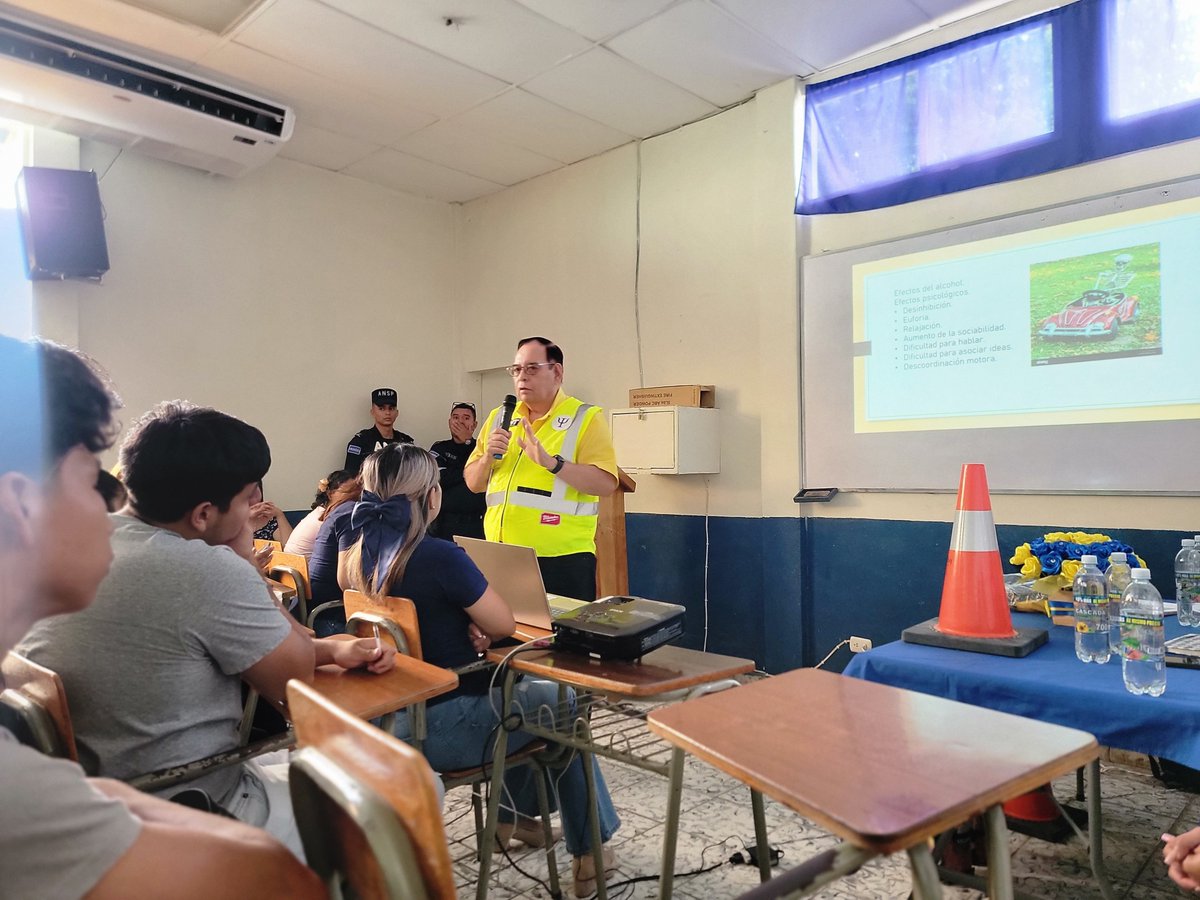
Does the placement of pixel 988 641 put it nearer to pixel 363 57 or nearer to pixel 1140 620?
pixel 1140 620

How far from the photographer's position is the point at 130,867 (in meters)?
0.69

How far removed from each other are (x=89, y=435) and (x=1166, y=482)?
3.34 m

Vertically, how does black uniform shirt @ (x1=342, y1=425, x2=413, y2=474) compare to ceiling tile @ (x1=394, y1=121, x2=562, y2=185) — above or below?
below

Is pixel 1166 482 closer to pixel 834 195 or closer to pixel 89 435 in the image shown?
pixel 834 195

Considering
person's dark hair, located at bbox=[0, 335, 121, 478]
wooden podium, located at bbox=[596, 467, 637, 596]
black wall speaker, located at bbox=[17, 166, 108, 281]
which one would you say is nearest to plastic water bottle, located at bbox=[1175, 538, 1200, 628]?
person's dark hair, located at bbox=[0, 335, 121, 478]

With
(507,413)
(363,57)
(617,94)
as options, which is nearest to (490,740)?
(507,413)

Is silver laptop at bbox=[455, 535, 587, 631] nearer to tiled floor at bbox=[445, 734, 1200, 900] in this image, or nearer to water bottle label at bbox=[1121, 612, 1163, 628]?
tiled floor at bbox=[445, 734, 1200, 900]

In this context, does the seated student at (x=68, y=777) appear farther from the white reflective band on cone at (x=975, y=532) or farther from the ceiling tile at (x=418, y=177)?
the ceiling tile at (x=418, y=177)

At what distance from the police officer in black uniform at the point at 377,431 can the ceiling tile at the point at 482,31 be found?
88.9 inches

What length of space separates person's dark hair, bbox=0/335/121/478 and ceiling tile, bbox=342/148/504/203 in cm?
452

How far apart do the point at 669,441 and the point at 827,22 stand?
6.81 ft

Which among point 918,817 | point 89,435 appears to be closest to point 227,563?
point 89,435

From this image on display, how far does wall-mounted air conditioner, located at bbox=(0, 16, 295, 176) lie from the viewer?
3488 millimetres

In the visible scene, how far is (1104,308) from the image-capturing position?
3.00m
